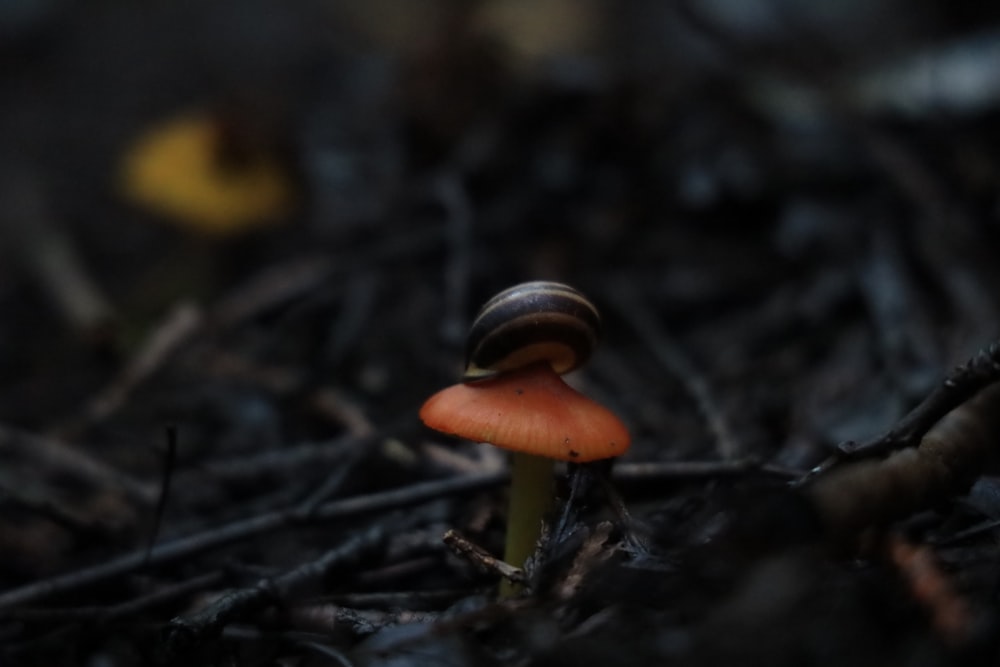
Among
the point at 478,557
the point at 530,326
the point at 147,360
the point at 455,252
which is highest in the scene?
the point at 455,252

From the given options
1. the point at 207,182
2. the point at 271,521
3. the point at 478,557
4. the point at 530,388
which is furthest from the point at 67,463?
the point at 207,182

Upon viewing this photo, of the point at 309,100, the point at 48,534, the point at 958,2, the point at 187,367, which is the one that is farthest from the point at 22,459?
the point at 958,2

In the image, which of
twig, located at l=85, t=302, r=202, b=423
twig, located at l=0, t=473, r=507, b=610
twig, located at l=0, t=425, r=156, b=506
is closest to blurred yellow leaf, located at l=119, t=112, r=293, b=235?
twig, located at l=85, t=302, r=202, b=423

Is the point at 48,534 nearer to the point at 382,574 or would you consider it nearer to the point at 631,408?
the point at 382,574

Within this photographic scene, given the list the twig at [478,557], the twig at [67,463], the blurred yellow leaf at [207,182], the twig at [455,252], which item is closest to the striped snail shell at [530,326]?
the twig at [478,557]

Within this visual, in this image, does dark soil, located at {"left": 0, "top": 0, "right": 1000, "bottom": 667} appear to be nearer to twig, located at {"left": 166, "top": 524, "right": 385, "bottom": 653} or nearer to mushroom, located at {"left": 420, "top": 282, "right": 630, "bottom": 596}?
twig, located at {"left": 166, "top": 524, "right": 385, "bottom": 653}

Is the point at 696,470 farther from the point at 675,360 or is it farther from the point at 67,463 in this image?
the point at 67,463

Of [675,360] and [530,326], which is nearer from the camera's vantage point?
[530,326]

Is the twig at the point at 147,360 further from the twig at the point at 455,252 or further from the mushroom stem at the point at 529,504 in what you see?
the mushroom stem at the point at 529,504
